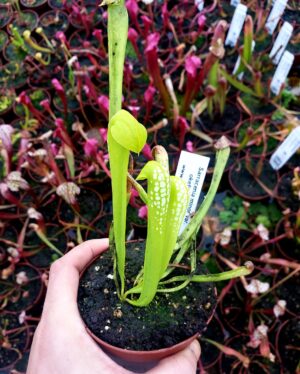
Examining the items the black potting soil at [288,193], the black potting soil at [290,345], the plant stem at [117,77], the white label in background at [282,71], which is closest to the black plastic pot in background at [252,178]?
the black potting soil at [288,193]

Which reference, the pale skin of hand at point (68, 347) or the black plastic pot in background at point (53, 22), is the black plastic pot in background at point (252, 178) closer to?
the pale skin of hand at point (68, 347)

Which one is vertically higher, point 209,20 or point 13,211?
point 209,20

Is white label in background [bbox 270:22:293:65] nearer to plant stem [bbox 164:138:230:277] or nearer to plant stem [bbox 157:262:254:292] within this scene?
plant stem [bbox 164:138:230:277]

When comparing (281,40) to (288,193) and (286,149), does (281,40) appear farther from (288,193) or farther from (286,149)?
(288,193)

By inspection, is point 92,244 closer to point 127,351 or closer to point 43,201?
point 127,351

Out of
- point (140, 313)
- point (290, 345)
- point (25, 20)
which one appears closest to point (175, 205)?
point (140, 313)

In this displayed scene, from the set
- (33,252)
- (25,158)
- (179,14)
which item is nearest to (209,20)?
(179,14)
